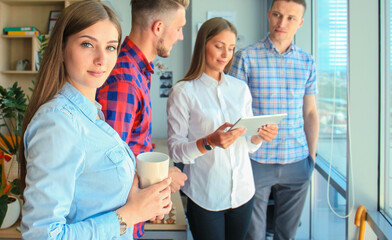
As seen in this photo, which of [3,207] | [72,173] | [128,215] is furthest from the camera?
[3,207]

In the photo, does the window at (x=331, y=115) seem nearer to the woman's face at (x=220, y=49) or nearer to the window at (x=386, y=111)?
the window at (x=386, y=111)

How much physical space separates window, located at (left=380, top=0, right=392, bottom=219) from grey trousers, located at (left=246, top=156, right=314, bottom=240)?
423mm

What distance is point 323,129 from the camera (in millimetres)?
2695

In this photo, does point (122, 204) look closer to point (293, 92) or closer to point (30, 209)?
point (30, 209)

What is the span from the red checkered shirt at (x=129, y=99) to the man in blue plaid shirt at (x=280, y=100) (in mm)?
862

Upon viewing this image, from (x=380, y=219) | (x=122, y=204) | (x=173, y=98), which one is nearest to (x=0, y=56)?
(x=173, y=98)

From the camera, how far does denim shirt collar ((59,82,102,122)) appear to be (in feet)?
2.65

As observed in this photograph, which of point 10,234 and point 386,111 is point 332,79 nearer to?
point 386,111

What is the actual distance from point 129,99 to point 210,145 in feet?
1.81

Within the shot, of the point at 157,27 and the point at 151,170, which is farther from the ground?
the point at 157,27

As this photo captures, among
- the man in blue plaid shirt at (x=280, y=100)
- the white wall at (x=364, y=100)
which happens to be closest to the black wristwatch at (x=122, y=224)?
the man in blue plaid shirt at (x=280, y=100)

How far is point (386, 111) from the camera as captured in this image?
174 cm

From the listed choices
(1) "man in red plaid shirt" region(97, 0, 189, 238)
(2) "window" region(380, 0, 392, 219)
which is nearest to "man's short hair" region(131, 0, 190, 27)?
→ (1) "man in red plaid shirt" region(97, 0, 189, 238)

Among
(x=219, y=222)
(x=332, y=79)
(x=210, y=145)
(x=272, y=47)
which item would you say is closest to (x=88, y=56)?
(x=210, y=145)
